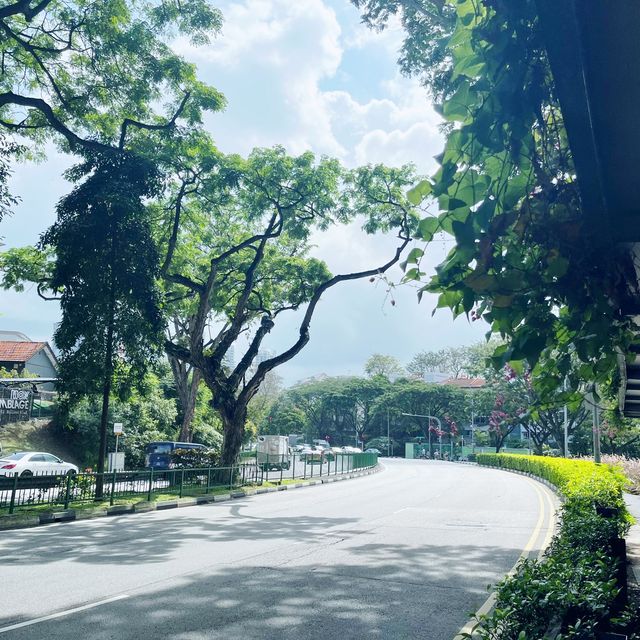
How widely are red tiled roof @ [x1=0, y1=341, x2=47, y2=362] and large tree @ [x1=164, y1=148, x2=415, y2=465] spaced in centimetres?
2481

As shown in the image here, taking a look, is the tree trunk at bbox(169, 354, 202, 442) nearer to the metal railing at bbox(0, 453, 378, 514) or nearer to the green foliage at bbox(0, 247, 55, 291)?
the metal railing at bbox(0, 453, 378, 514)

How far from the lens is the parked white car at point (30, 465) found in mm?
23406

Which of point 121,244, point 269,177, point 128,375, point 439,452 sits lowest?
point 439,452

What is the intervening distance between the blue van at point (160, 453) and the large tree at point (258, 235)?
26.6 feet

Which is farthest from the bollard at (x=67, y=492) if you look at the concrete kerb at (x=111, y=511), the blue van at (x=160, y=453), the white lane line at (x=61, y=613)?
the blue van at (x=160, y=453)

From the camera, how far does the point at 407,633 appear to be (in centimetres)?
618

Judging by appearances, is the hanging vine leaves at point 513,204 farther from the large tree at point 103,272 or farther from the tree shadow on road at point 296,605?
the large tree at point 103,272

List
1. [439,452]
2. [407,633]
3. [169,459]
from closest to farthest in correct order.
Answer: [407,633] < [169,459] < [439,452]

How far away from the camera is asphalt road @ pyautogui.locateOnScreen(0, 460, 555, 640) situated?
6266 mm

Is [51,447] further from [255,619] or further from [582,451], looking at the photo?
[582,451]

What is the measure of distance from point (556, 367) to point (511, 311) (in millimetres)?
781

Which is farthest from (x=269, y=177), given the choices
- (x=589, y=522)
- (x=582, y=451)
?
(x=582, y=451)

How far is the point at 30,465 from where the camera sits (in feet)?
79.8

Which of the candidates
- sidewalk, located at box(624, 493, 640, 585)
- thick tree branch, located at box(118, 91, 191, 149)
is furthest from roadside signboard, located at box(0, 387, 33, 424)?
sidewalk, located at box(624, 493, 640, 585)
